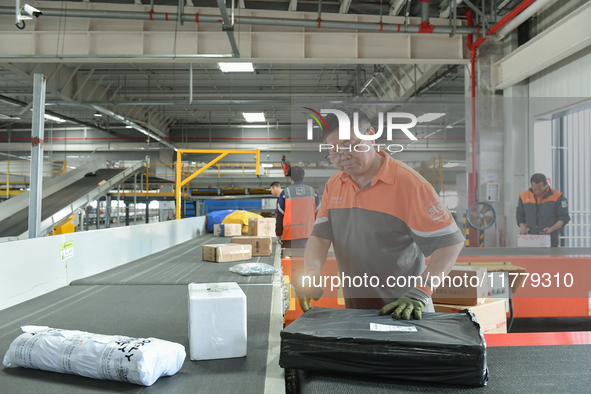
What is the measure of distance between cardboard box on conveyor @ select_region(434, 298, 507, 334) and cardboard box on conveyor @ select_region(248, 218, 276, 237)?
388cm

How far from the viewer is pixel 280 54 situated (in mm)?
7539

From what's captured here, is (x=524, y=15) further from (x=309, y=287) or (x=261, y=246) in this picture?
(x=309, y=287)

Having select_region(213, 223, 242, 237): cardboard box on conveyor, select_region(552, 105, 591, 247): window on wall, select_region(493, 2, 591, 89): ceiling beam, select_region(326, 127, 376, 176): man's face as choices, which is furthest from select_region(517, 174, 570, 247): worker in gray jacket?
select_region(213, 223, 242, 237): cardboard box on conveyor

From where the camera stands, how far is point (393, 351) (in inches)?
53.7

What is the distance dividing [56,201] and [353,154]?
8.01 metres

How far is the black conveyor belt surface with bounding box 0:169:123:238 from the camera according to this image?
687 cm

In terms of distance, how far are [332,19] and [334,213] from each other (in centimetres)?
600

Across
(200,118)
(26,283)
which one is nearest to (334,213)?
(26,283)

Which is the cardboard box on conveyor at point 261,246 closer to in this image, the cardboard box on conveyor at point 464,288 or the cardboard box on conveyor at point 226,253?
the cardboard box on conveyor at point 226,253

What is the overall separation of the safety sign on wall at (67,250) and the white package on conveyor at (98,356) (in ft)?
5.58

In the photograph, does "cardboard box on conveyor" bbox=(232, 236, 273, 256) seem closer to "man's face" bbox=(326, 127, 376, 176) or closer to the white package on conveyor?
"man's face" bbox=(326, 127, 376, 176)

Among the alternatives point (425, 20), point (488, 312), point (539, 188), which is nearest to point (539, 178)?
point (539, 188)

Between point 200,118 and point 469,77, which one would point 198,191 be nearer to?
point 200,118

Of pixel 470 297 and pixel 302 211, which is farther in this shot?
pixel 470 297
